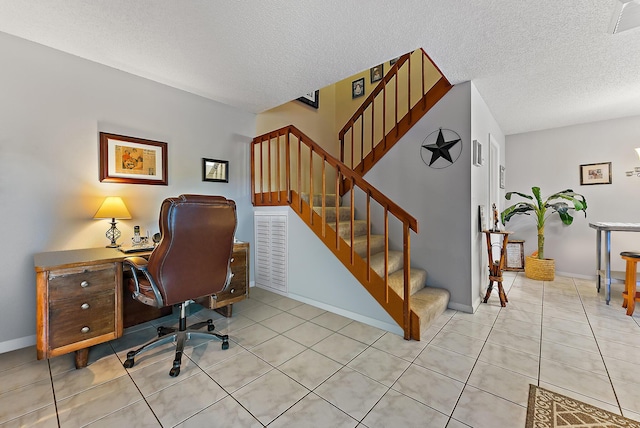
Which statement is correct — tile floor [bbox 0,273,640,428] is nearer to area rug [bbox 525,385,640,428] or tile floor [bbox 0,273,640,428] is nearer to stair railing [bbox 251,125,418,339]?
area rug [bbox 525,385,640,428]

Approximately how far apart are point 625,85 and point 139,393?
17.2 ft

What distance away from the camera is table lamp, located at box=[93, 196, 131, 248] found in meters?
2.34

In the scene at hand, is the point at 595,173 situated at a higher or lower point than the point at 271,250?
higher

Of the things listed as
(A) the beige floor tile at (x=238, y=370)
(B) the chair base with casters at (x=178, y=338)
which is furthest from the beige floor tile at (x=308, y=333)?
(B) the chair base with casters at (x=178, y=338)

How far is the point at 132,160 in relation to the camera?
8.84ft

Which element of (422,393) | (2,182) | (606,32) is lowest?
(422,393)

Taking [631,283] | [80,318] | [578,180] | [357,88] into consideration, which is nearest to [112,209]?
[80,318]

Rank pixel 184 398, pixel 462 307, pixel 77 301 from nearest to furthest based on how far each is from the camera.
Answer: pixel 184 398 < pixel 77 301 < pixel 462 307

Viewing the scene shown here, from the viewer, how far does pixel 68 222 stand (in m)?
2.35

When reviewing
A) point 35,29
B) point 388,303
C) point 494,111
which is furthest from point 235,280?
point 494,111

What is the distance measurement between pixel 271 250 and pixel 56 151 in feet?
7.45

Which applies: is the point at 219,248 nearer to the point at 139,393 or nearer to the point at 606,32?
the point at 139,393

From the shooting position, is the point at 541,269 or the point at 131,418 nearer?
the point at 131,418

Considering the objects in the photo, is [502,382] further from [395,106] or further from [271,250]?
[395,106]
